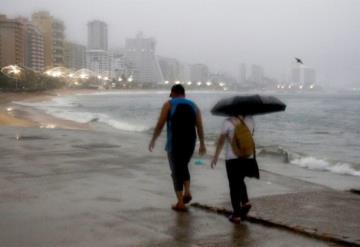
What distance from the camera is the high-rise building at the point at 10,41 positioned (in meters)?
174

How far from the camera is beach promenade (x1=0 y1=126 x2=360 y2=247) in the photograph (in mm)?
5301

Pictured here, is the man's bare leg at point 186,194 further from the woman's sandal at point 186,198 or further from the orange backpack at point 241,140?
the orange backpack at point 241,140

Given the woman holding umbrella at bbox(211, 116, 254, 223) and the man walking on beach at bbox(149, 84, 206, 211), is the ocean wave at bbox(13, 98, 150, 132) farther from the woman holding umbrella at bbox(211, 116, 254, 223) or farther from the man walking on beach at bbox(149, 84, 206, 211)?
the woman holding umbrella at bbox(211, 116, 254, 223)

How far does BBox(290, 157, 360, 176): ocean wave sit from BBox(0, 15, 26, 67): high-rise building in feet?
556

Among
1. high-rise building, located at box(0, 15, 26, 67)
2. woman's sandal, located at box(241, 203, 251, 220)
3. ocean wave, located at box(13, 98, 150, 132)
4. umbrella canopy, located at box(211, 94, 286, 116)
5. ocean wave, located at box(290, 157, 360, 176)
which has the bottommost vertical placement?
ocean wave, located at box(13, 98, 150, 132)

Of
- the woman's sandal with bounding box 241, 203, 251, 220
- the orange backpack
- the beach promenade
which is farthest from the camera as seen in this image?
the woman's sandal with bounding box 241, 203, 251, 220

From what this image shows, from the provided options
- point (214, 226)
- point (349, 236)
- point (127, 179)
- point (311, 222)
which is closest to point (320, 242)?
point (349, 236)

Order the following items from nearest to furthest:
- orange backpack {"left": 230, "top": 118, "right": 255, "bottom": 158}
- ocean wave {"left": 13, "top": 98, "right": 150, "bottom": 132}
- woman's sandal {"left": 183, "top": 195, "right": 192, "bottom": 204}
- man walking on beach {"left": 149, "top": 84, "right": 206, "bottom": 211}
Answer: orange backpack {"left": 230, "top": 118, "right": 255, "bottom": 158} < man walking on beach {"left": 149, "top": 84, "right": 206, "bottom": 211} < woman's sandal {"left": 183, "top": 195, "right": 192, "bottom": 204} < ocean wave {"left": 13, "top": 98, "right": 150, "bottom": 132}

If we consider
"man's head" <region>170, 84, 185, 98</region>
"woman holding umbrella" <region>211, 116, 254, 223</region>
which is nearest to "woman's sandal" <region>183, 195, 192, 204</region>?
"woman holding umbrella" <region>211, 116, 254, 223</region>

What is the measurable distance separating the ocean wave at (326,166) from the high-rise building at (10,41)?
556 ft

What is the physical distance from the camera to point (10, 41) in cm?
17562

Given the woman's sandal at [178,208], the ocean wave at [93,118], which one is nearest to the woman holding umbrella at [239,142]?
the woman's sandal at [178,208]

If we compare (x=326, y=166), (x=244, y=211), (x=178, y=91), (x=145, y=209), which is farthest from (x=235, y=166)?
(x=326, y=166)

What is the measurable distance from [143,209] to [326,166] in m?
9.51
